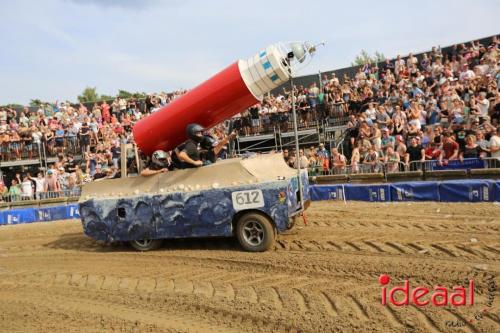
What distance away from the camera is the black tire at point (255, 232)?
779cm

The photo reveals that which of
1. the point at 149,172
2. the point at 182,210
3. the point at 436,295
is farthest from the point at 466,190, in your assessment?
the point at 149,172

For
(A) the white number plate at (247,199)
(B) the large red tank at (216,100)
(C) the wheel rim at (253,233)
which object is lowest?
(C) the wheel rim at (253,233)

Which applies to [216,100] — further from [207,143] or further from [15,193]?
[15,193]

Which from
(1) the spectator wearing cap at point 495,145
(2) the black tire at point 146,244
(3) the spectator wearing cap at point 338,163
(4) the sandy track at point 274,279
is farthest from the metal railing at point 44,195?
(1) the spectator wearing cap at point 495,145

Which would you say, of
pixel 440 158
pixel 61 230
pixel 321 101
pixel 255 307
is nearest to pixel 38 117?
pixel 61 230

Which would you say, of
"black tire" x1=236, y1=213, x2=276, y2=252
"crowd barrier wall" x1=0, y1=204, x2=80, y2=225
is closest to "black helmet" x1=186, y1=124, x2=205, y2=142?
"black tire" x1=236, y1=213, x2=276, y2=252

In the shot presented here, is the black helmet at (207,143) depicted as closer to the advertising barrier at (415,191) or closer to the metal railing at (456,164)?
the advertising barrier at (415,191)

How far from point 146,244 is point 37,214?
902 centimetres

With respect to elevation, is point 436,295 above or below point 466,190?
below

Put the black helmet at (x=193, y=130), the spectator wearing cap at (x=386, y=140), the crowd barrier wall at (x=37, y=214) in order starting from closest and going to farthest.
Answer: the black helmet at (x=193, y=130) → the spectator wearing cap at (x=386, y=140) → the crowd barrier wall at (x=37, y=214)

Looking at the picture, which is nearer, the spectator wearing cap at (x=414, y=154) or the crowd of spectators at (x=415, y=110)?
the crowd of spectators at (x=415, y=110)

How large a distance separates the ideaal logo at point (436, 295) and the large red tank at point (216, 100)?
3.96 m

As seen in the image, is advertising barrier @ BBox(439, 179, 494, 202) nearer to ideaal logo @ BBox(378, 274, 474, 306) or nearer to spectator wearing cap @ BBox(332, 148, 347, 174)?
spectator wearing cap @ BBox(332, 148, 347, 174)

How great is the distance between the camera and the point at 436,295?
17.8ft
